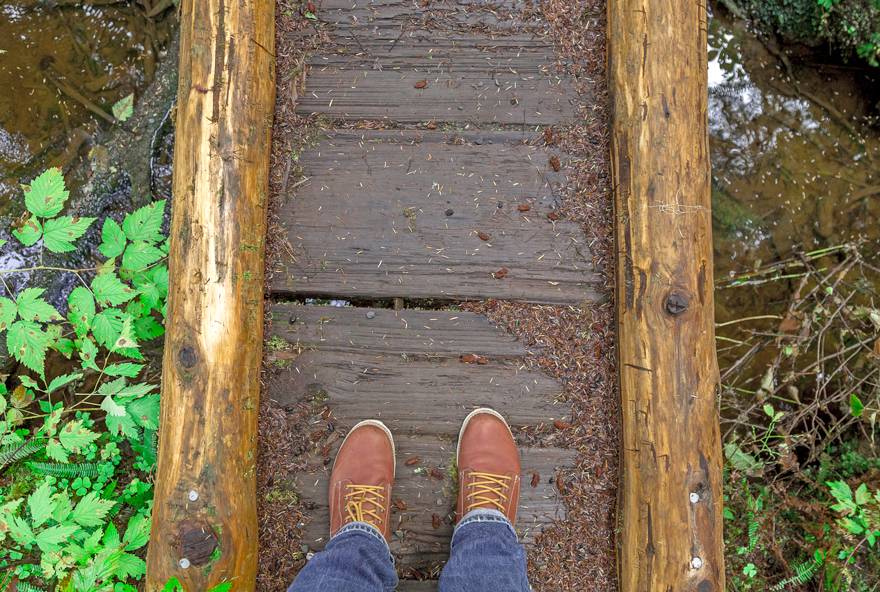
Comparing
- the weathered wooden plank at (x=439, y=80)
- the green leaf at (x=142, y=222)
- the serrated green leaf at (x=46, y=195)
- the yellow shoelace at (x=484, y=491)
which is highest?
the weathered wooden plank at (x=439, y=80)

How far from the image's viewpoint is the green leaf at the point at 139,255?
2.74m

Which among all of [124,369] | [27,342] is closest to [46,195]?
[27,342]

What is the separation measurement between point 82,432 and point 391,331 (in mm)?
1766

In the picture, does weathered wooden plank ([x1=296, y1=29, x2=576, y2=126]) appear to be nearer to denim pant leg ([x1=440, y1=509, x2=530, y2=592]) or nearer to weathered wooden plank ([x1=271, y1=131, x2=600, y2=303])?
weathered wooden plank ([x1=271, y1=131, x2=600, y2=303])

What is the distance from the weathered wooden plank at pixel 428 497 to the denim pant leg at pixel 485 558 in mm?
149

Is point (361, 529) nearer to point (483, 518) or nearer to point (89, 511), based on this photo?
point (483, 518)

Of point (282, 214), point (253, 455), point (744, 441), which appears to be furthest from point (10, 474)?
point (744, 441)

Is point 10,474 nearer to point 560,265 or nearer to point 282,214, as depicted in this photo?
point 282,214

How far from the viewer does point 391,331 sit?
2.61 metres

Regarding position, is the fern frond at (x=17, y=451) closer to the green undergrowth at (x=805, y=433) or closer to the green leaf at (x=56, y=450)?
the green leaf at (x=56, y=450)

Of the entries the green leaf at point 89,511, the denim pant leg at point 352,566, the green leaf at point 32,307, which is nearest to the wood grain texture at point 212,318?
the denim pant leg at point 352,566

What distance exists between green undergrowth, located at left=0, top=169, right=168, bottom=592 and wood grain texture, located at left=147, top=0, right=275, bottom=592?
469mm

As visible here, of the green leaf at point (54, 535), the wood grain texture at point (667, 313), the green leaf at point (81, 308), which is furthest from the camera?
the green leaf at point (81, 308)

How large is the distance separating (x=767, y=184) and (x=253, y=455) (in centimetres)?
365
